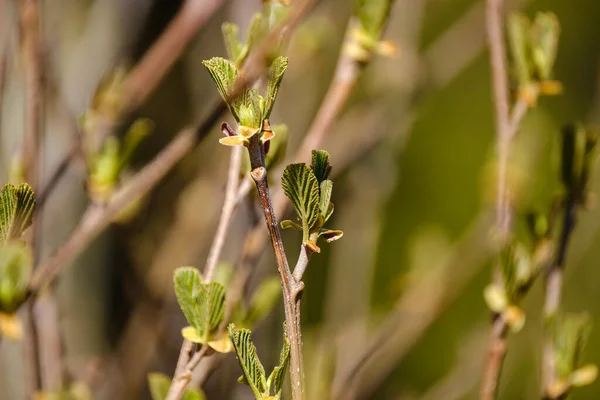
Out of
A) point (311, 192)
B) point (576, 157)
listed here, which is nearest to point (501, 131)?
point (576, 157)

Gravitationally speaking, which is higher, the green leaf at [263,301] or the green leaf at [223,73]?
the green leaf at [223,73]

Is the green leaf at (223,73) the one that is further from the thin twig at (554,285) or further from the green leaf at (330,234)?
the thin twig at (554,285)

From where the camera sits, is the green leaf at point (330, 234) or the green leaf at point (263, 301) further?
the green leaf at point (263, 301)

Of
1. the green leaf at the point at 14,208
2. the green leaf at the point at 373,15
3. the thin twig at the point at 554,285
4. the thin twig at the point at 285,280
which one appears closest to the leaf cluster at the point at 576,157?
the thin twig at the point at 554,285

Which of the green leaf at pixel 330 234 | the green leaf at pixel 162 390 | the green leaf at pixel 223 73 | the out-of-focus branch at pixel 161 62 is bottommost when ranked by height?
the green leaf at pixel 162 390

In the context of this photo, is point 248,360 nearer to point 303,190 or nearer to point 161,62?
point 303,190

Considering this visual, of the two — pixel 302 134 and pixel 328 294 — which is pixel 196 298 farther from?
pixel 328 294

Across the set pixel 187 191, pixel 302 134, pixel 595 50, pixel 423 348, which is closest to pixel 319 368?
pixel 187 191

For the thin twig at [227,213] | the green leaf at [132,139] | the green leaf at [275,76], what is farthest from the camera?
the green leaf at [132,139]

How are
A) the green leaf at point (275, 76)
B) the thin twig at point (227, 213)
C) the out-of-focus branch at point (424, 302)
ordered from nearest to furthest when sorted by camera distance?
the green leaf at point (275, 76), the thin twig at point (227, 213), the out-of-focus branch at point (424, 302)

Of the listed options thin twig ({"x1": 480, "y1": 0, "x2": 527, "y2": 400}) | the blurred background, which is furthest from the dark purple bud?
the blurred background
